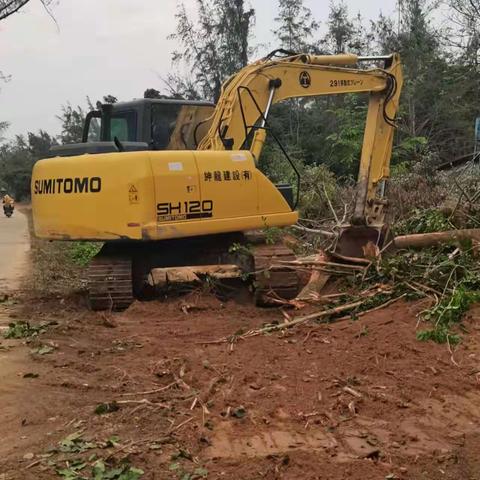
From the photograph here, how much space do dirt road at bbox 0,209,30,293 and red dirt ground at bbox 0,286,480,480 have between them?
5081 millimetres

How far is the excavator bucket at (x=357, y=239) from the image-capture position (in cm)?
823

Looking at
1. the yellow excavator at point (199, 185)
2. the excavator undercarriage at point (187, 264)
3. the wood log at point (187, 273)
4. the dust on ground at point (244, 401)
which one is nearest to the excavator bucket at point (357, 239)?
the yellow excavator at point (199, 185)

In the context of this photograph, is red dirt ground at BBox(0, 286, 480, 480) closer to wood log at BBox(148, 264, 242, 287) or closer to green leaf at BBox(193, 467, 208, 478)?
green leaf at BBox(193, 467, 208, 478)

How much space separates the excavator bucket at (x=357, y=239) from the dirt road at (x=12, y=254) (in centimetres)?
507

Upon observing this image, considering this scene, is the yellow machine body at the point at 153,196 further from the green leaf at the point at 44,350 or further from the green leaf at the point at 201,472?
the green leaf at the point at 201,472

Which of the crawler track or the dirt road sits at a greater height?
the crawler track

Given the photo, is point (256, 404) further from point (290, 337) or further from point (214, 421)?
point (290, 337)

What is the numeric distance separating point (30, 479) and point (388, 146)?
7.03 meters

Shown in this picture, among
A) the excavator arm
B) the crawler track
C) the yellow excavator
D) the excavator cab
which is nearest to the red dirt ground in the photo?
the crawler track

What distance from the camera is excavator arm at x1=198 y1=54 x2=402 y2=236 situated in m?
8.22

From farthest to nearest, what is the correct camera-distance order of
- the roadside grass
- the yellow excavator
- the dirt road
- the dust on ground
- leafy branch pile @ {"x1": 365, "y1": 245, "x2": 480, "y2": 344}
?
the dirt road
the roadside grass
the yellow excavator
leafy branch pile @ {"x1": 365, "y1": 245, "x2": 480, "y2": 344}
the dust on ground

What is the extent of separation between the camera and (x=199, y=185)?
7.46 meters

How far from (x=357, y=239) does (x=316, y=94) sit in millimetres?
1962

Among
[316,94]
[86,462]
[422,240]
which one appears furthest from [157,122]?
[86,462]
